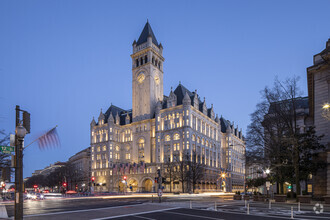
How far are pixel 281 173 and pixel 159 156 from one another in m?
56.4

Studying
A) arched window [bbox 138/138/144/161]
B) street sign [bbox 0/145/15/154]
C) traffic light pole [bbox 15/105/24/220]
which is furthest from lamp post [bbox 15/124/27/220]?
arched window [bbox 138/138/144/161]

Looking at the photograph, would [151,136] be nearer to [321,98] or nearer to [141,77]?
[141,77]

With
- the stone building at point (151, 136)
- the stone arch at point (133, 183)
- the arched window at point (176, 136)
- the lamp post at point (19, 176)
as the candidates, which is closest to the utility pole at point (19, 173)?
the lamp post at point (19, 176)

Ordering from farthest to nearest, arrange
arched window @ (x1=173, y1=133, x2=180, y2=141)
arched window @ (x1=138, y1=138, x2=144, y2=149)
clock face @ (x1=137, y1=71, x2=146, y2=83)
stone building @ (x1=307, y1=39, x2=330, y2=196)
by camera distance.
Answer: clock face @ (x1=137, y1=71, x2=146, y2=83) → arched window @ (x1=138, y1=138, x2=144, y2=149) → arched window @ (x1=173, y1=133, x2=180, y2=141) → stone building @ (x1=307, y1=39, x2=330, y2=196)

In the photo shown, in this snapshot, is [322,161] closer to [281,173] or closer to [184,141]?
[281,173]

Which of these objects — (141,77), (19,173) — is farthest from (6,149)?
(141,77)

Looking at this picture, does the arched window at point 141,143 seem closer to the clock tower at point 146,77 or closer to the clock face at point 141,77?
the clock tower at point 146,77

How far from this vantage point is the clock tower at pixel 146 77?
10006cm

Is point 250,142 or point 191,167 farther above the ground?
point 250,142

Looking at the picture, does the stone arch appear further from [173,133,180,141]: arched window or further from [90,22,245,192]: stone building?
[173,133,180,141]: arched window

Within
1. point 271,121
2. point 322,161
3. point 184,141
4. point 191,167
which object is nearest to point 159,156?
point 184,141

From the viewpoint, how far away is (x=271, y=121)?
130 ft

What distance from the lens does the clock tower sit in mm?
100056

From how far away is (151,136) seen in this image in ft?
319
